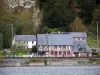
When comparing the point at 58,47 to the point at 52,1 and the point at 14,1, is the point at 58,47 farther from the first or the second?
the point at 14,1

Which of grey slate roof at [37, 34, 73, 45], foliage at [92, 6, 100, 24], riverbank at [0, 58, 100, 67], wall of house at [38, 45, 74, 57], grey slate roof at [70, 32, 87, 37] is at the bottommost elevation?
→ riverbank at [0, 58, 100, 67]

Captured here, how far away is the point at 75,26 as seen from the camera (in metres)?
81.9

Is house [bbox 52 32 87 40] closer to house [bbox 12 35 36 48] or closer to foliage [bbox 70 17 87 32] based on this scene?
foliage [bbox 70 17 87 32]

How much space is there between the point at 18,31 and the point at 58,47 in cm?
629

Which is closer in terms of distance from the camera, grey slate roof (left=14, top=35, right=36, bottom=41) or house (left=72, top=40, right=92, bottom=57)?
house (left=72, top=40, right=92, bottom=57)

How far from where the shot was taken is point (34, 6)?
8769cm

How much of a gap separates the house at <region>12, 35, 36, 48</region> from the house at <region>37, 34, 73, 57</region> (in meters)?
1.72

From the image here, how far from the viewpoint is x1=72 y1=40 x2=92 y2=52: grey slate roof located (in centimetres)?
7512

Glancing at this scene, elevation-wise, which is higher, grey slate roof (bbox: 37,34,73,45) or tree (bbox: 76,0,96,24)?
tree (bbox: 76,0,96,24)

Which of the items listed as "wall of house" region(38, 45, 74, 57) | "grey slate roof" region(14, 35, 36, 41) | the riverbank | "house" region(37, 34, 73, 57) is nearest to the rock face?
"grey slate roof" region(14, 35, 36, 41)

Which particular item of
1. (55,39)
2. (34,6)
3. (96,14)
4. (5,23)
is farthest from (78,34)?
(34,6)

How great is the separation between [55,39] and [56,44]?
594mm

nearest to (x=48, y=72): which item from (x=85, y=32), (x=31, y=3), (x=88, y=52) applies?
(x=88, y=52)

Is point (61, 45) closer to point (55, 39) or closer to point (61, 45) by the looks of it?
point (61, 45)
